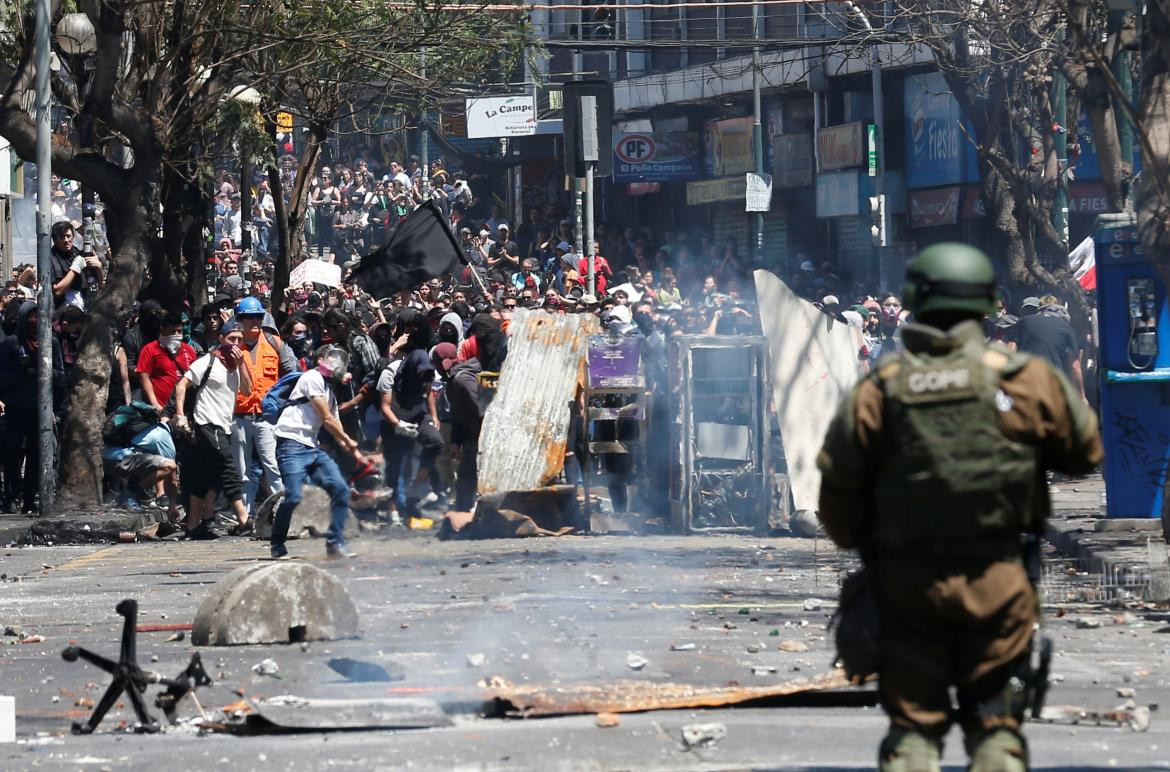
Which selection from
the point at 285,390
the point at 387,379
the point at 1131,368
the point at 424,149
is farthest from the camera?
the point at 424,149

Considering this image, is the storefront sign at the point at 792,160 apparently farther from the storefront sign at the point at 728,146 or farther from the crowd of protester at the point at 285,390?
the crowd of protester at the point at 285,390

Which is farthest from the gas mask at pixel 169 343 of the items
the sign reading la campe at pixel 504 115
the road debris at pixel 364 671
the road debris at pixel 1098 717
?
the sign reading la campe at pixel 504 115

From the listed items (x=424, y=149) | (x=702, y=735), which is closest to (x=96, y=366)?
(x=702, y=735)

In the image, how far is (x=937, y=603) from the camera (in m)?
4.84

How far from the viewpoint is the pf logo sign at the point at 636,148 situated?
43219mm

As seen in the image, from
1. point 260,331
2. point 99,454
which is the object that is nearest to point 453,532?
point 260,331

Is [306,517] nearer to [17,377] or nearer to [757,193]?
[17,377]

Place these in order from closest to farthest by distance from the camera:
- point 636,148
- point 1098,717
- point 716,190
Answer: point 1098,717 → point 716,190 → point 636,148

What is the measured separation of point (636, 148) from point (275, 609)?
3450 cm

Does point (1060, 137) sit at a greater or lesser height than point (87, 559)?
greater

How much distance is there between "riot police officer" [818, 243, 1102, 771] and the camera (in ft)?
15.9

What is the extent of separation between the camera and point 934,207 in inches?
1401

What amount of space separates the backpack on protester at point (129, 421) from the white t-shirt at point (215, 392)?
2.98 feet

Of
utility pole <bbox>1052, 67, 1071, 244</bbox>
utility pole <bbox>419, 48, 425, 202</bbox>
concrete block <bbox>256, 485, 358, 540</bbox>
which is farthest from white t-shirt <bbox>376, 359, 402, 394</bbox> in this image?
utility pole <bbox>1052, 67, 1071, 244</bbox>
